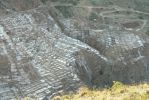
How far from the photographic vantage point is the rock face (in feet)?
60.2

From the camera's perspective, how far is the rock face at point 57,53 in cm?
1836

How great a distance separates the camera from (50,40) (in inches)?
872

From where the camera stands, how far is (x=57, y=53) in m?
21.0

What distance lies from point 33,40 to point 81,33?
4.87 meters

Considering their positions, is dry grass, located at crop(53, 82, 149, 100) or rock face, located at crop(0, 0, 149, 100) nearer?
dry grass, located at crop(53, 82, 149, 100)

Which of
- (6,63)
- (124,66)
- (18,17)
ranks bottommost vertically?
(124,66)

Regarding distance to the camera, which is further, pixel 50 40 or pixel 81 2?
pixel 81 2

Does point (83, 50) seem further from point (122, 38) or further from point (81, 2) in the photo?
point (81, 2)

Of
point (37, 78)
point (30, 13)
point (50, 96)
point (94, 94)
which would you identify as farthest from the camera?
point (30, 13)

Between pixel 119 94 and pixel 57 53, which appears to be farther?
pixel 57 53

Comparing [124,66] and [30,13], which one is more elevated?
[30,13]

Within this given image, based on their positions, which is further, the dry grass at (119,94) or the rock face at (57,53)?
the rock face at (57,53)

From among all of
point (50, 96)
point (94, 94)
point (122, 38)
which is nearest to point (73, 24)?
point (122, 38)

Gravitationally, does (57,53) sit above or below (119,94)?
below
